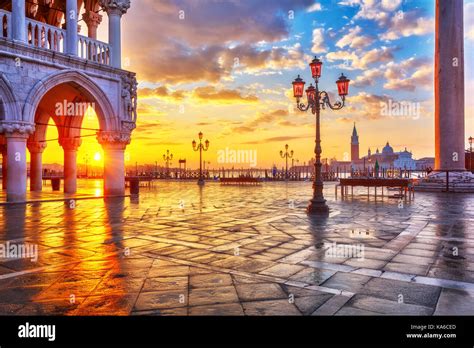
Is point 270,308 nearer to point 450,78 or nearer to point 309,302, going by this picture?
point 309,302

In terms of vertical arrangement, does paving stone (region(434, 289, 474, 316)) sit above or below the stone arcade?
below

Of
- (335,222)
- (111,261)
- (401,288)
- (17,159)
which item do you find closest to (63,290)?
(111,261)

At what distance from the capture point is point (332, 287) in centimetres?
376

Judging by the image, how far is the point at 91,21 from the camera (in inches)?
728

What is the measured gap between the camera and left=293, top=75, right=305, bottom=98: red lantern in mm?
10664

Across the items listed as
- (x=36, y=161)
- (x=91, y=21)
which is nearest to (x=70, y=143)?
(x=36, y=161)

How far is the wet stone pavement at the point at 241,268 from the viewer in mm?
3264

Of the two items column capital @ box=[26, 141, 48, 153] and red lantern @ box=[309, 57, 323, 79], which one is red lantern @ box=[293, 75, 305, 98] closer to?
red lantern @ box=[309, 57, 323, 79]

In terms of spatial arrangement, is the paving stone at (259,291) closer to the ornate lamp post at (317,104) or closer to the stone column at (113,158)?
the ornate lamp post at (317,104)

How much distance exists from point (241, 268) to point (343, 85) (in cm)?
800

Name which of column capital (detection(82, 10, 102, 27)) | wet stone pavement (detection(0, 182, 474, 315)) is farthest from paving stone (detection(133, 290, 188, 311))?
column capital (detection(82, 10, 102, 27))

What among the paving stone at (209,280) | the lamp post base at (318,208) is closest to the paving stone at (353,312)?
the paving stone at (209,280)

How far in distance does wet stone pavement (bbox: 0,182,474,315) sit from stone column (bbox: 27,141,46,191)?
570 inches
